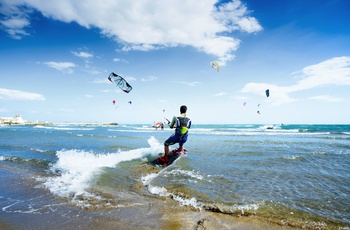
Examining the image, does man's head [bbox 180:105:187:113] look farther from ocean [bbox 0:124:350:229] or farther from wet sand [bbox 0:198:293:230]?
wet sand [bbox 0:198:293:230]

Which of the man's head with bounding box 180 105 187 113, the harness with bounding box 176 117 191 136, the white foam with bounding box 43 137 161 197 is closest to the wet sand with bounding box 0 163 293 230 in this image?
the white foam with bounding box 43 137 161 197

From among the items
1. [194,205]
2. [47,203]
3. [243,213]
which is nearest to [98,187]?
[47,203]

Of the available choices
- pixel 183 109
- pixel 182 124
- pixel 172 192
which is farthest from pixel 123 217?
pixel 183 109

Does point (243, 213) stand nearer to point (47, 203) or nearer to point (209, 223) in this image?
point (209, 223)

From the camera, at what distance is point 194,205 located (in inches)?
214

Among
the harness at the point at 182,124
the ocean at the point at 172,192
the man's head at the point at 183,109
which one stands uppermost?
the man's head at the point at 183,109

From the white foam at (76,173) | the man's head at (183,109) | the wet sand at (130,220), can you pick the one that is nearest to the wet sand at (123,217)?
the wet sand at (130,220)

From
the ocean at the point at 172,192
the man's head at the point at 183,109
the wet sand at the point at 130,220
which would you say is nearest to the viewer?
the wet sand at the point at 130,220

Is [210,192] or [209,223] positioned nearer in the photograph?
[209,223]

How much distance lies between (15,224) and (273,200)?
609 centimetres

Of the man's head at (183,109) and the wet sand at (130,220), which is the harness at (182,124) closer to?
the man's head at (183,109)

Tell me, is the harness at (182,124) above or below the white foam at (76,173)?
above

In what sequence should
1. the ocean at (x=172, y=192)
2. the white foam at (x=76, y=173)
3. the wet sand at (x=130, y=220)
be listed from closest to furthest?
1. the wet sand at (x=130, y=220)
2. the ocean at (x=172, y=192)
3. the white foam at (x=76, y=173)

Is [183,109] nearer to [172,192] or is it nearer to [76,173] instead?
[172,192]
